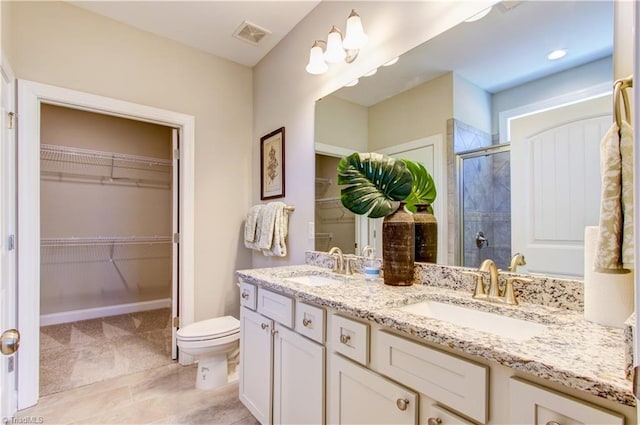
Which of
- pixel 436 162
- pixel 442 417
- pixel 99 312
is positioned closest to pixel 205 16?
pixel 436 162


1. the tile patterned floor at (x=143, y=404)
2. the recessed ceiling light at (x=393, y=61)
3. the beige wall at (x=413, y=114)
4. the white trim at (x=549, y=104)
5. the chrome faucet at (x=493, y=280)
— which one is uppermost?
the recessed ceiling light at (x=393, y=61)

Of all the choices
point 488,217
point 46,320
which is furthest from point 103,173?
point 488,217

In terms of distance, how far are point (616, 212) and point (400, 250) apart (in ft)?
2.75

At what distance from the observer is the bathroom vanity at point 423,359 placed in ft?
2.10

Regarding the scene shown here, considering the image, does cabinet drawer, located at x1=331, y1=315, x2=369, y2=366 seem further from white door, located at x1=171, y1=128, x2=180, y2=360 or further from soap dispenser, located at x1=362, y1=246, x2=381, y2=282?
white door, located at x1=171, y1=128, x2=180, y2=360

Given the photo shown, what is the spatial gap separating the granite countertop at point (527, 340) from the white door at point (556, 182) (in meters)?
0.20

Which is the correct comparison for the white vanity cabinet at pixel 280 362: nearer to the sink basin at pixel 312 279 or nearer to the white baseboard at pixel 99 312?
the sink basin at pixel 312 279

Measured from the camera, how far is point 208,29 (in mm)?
2361

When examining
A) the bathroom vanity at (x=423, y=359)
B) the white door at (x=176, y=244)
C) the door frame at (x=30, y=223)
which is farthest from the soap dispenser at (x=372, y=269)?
the door frame at (x=30, y=223)

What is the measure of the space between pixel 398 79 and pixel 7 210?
229 cm

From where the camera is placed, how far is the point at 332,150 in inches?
80.2

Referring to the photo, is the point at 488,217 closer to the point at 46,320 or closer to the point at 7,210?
the point at 7,210

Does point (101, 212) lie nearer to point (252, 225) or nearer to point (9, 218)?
point (9, 218)

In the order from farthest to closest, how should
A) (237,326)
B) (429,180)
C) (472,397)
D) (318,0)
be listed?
(237,326), (318,0), (429,180), (472,397)
